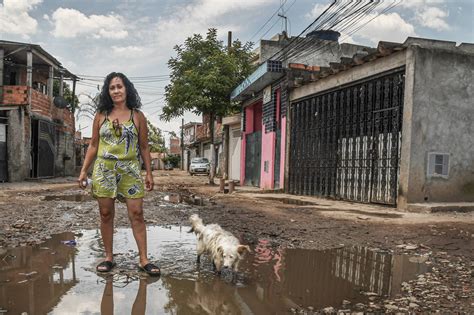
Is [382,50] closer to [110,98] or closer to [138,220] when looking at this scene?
[110,98]

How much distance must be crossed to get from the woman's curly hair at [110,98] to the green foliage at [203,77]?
15763 mm

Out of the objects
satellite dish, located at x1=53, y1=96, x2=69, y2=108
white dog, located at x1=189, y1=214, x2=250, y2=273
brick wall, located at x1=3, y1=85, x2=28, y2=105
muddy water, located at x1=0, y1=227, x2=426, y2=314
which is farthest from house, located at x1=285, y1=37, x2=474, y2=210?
satellite dish, located at x1=53, y1=96, x2=69, y2=108

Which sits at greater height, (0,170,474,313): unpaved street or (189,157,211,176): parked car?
(0,170,474,313): unpaved street

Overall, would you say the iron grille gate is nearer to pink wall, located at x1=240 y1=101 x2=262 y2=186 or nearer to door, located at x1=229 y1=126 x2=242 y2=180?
pink wall, located at x1=240 y1=101 x2=262 y2=186

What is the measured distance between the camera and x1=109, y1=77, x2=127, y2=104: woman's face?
3.84 meters

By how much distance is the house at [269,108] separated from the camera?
608 inches

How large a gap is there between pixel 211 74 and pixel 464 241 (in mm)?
15837

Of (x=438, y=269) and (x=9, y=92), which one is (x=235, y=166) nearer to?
(x=9, y=92)

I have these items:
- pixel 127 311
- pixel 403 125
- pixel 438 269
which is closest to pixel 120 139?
pixel 127 311

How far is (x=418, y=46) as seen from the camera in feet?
29.1

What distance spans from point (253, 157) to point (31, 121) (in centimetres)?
1138

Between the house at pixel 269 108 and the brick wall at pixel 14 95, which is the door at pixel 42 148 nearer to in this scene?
the brick wall at pixel 14 95

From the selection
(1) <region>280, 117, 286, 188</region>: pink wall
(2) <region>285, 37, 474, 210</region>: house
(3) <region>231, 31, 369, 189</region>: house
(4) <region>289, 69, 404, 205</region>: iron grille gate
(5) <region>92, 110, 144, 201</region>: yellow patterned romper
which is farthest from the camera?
(3) <region>231, 31, 369, 189</region>: house

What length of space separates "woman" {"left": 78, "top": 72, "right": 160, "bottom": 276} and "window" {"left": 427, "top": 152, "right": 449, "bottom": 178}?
7.36 metres
